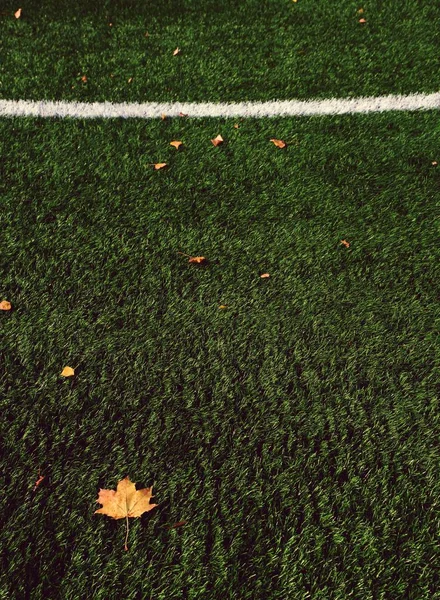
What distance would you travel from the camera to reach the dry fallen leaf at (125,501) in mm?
1791

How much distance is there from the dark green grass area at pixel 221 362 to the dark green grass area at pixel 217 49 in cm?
49

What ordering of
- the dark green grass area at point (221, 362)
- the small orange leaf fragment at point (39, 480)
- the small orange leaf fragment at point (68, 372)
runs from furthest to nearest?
1. the small orange leaf fragment at point (68, 372)
2. the small orange leaf fragment at point (39, 480)
3. the dark green grass area at point (221, 362)

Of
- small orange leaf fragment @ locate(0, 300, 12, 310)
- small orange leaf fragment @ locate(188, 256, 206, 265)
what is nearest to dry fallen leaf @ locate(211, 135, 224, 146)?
small orange leaf fragment @ locate(188, 256, 206, 265)

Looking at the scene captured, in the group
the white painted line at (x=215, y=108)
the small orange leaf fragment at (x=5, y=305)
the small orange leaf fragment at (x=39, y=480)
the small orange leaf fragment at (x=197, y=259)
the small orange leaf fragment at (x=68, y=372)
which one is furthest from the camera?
the white painted line at (x=215, y=108)

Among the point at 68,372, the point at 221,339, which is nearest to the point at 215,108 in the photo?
the point at 221,339

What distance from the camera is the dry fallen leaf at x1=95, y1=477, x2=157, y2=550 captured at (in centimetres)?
179

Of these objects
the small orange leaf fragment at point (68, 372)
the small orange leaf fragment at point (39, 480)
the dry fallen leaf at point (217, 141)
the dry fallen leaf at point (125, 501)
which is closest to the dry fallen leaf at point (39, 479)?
the small orange leaf fragment at point (39, 480)

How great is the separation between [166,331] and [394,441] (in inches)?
36.7

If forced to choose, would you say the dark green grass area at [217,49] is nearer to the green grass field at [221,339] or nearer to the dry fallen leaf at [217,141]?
the green grass field at [221,339]

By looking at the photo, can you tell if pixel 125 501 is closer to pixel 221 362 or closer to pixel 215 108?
pixel 221 362

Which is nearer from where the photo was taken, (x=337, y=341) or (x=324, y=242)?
(x=337, y=341)

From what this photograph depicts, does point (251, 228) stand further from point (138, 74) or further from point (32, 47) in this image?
point (32, 47)

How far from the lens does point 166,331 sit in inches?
90.7

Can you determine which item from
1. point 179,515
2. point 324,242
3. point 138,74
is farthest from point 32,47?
point 179,515
